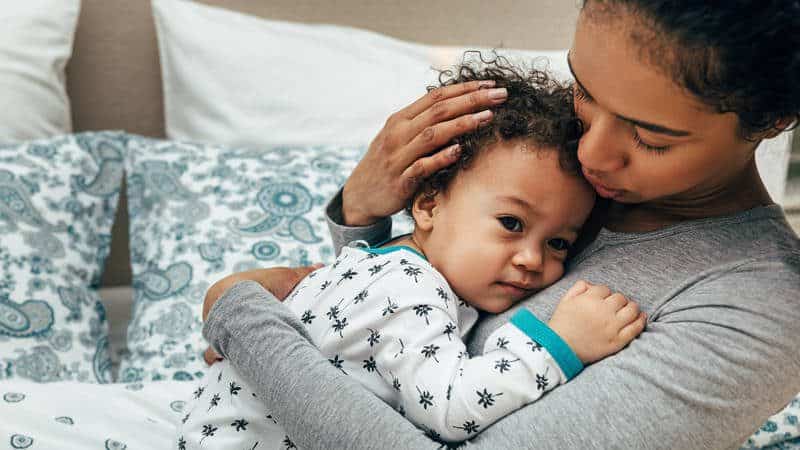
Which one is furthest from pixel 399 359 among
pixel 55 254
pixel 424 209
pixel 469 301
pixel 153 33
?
pixel 153 33

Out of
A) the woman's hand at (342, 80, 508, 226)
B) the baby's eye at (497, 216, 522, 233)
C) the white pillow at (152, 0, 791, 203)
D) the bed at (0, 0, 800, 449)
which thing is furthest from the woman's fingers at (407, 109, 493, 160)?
the white pillow at (152, 0, 791, 203)

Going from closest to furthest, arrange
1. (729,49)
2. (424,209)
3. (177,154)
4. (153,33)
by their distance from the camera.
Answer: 1. (729,49)
2. (424,209)
3. (177,154)
4. (153,33)

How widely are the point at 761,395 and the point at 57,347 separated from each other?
131 cm

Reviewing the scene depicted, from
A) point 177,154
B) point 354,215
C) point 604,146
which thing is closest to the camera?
point 604,146

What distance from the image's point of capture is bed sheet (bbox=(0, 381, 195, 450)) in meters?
1.14

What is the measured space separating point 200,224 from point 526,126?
898mm

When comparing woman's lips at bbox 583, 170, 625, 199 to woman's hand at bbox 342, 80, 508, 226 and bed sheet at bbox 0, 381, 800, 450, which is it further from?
bed sheet at bbox 0, 381, 800, 450

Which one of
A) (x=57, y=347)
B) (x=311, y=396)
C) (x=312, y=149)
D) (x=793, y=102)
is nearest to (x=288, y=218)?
(x=312, y=149)

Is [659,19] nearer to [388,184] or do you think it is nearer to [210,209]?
[388,184]

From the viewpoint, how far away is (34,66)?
1833 millimetres

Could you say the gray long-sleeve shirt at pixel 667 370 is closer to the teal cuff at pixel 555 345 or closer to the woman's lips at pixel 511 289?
the teal cuff at pixel 555 345

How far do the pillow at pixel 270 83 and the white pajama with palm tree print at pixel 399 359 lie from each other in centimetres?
85

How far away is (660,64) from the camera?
2.51 ft

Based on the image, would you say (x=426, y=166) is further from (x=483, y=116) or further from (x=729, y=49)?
(x=729, y=49)
